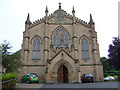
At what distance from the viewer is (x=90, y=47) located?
28.5 m

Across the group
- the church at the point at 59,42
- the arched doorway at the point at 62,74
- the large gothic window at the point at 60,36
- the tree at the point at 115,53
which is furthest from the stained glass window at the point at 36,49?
the tree at the point at 115,53

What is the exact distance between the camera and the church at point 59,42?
2605cm

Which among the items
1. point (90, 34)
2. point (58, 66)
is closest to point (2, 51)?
point (58, 66)

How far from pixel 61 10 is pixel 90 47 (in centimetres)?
1261

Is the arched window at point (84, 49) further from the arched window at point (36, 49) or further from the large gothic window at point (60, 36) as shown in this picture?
the arched window at point (36, 49)

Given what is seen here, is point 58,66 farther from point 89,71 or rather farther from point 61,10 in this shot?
point 61,10

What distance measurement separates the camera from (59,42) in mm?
28703

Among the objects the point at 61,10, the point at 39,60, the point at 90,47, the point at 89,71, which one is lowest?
the point at 89,71

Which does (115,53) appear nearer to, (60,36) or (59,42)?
(59,42)

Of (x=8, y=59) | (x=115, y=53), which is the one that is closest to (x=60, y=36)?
(x=115, y=53)

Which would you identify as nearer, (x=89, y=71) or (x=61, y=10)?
(x=89, y=71)

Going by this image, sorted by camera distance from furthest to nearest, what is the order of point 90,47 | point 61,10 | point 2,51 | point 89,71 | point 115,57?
point 61,10 → point 90,47 → point 89,71 → point 115,57 → point 2,51

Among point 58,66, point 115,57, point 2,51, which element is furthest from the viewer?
point 115,57

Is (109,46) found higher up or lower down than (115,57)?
higher up
